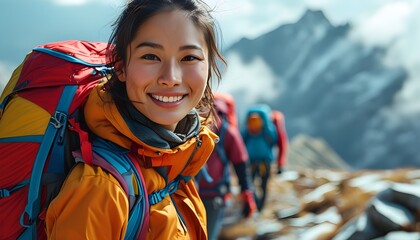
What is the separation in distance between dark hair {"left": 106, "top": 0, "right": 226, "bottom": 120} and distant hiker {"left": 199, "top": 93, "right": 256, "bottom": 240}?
263cm

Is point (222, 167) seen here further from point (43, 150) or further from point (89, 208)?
point (89, 208)

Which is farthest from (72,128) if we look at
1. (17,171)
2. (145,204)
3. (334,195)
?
(334,195)

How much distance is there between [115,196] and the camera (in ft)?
5.42

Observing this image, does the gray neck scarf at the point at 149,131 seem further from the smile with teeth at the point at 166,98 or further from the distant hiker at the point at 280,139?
the distant hiker at the point at 280,139

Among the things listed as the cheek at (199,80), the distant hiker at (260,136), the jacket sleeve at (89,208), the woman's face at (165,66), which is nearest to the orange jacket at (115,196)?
the jacket sleeve at (89,208)

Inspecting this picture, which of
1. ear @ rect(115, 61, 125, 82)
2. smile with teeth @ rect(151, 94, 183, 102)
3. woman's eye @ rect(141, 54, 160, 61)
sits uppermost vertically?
woman's eye @ rect(141, 54, 160, 61)

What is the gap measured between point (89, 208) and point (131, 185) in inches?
7.4

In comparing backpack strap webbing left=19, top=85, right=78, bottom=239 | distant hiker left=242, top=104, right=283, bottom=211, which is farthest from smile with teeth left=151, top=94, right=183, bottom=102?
distant hiker left=242, top=104, right=283, bottom=211

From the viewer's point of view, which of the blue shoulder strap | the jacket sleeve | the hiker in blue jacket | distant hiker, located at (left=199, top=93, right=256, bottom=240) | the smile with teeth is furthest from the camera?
the hiker in blue jacket

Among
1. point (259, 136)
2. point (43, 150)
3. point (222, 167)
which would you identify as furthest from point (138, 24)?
point (259, 136)

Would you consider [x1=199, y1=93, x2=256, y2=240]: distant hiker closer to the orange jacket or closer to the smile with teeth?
the orange jacket

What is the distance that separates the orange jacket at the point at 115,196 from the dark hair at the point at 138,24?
100 mm

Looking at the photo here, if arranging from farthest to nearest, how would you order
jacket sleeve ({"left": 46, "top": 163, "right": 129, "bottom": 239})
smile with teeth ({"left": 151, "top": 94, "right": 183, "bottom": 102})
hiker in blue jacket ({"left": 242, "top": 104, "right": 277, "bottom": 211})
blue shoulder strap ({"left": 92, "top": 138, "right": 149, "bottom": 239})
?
hiker in blue jacket ({"left": 242, "top": 104, "right": 277, "bottom": 211})
smile with teeth ({"left": 151, "top": 94, "right": 183, "bottom": 102})
blue shoulder strap ({"left": 92, "top": 138, "right": 149, "bottom": 239})
jacket sleeve ({"left": 46, "top": 163, "right": 129, "bottom": 239})

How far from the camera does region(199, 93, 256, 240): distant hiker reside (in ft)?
15.8
